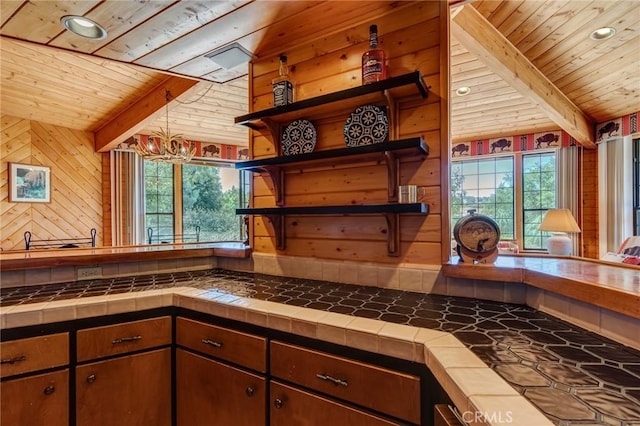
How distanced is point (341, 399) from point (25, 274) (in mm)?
1837

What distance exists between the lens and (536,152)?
5441 millimetres

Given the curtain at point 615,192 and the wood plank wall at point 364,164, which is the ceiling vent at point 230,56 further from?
the curtain at point 615,192

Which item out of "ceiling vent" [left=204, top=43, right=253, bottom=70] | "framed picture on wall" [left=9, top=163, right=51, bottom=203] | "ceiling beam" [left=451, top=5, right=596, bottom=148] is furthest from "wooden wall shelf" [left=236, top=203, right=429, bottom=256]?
"framed picture on wall" [left=9, top=163, right=51, bottom=203]

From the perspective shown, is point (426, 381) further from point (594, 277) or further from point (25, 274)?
point (25, 274)

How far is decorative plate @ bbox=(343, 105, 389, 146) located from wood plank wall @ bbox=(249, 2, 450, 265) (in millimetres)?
72

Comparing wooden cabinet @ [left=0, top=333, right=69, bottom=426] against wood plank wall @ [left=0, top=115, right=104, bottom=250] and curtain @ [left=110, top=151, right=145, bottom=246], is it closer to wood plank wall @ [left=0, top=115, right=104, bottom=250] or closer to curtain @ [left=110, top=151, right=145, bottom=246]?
wood plank wall @ [left=0, top=115, right=104, bottom=250]

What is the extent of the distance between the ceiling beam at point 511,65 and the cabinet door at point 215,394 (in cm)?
264

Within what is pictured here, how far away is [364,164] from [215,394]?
4.45 feet

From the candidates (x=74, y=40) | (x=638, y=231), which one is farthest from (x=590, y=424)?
(x=638, y=231)

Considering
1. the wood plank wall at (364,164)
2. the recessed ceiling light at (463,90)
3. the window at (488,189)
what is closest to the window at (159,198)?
the wood plank wall at (364,164)

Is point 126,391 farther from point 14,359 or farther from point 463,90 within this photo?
point 463,90

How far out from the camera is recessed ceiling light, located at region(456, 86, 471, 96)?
12.9 ft

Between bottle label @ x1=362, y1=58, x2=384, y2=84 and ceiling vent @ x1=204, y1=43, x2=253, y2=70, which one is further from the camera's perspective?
ceiling vent @ x1=204, y1=43, x2=253, y2=70

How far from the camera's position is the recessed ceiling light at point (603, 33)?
8.54 ft
